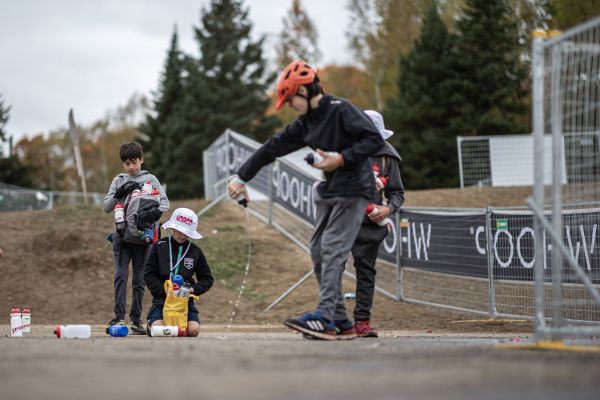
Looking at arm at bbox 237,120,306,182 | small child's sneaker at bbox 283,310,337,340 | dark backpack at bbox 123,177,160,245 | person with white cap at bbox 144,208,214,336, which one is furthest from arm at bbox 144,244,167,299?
small child's sneaker at bbox 283,310,337,340

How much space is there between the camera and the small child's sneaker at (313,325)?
7.04 meters

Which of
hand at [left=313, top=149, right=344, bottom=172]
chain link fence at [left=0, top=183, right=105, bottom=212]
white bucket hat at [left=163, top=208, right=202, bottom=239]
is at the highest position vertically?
chain link fence at [left=0, top=183, right=105, bottom=212]

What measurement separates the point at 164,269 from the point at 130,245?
1030mm

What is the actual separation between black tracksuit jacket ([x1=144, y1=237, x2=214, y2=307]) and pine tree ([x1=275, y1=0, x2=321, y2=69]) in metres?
42.9

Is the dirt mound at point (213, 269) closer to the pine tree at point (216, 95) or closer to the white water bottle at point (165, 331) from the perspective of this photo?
the white water bottle at point (165, 331)

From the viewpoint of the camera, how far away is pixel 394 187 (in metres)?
8.76

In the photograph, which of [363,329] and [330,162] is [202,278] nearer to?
[363,329]

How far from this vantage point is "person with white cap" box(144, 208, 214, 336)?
28.5 ft

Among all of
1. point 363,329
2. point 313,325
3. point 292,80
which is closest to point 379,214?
point 363,329

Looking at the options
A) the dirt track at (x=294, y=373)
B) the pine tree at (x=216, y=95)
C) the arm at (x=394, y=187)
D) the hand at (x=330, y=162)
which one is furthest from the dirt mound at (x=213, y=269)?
the pine tree at (x=216, y=95)

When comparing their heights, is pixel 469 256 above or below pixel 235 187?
below

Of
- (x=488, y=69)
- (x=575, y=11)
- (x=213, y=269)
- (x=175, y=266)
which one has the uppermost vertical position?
(x=575, y=11)

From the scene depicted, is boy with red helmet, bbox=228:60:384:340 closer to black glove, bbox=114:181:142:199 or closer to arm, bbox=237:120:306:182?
arm, bbox=237:120:306:182

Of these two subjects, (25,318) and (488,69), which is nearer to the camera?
(25,318)
